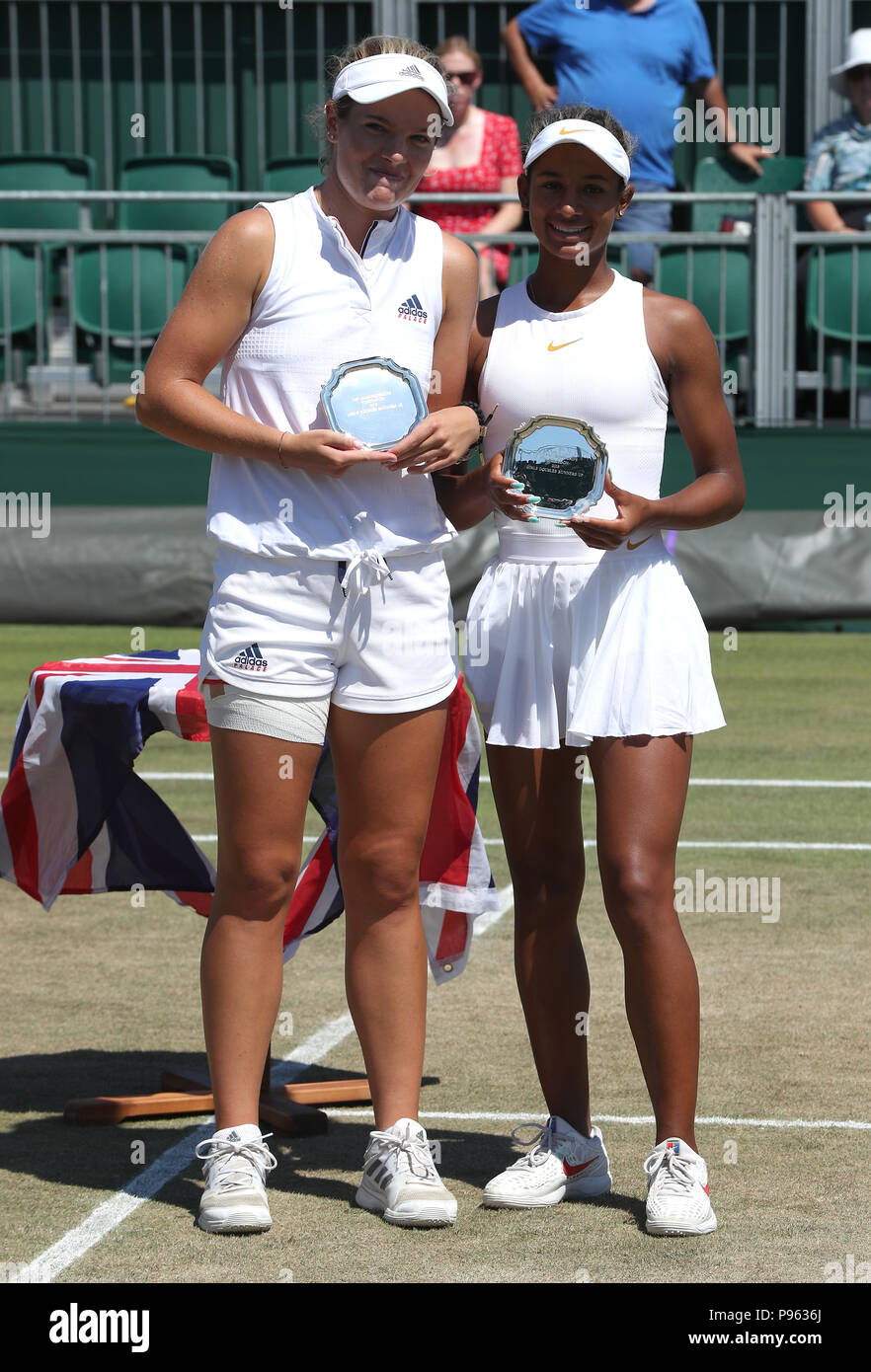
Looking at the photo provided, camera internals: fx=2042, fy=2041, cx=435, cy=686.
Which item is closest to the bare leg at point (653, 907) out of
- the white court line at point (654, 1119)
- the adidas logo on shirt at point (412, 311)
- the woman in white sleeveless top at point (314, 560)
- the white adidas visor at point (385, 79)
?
the woman in white sleeveless top at point (314, 560)

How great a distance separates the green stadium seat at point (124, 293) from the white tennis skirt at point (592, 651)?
9169mm

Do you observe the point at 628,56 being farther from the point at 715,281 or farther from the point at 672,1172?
the point at 672,1172

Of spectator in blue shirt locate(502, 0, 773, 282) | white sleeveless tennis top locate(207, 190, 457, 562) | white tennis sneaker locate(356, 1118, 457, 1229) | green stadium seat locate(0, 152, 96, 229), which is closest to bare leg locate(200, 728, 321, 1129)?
white tennis sneaker locate(356, 1118, 457, 1229)

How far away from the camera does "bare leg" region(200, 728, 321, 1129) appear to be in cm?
400

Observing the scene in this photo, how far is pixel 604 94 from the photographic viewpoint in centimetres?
1173

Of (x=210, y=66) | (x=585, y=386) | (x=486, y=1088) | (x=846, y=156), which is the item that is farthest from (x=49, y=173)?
(x=585, y=386)

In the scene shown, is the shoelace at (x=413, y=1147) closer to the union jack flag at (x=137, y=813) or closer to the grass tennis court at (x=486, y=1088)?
the grass tennis court at (x=486, y=1088)

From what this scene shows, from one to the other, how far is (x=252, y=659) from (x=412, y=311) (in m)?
0.77

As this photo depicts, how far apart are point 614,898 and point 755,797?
15.1 ft

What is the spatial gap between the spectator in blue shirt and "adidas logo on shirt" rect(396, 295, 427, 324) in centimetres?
791

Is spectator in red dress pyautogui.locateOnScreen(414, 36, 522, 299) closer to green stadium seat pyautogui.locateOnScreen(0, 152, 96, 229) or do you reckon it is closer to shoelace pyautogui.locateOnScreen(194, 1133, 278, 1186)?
green stadium seat pyautogui.locateOnScreen(0, 152, 96, 229)

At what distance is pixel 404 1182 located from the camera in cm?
402
